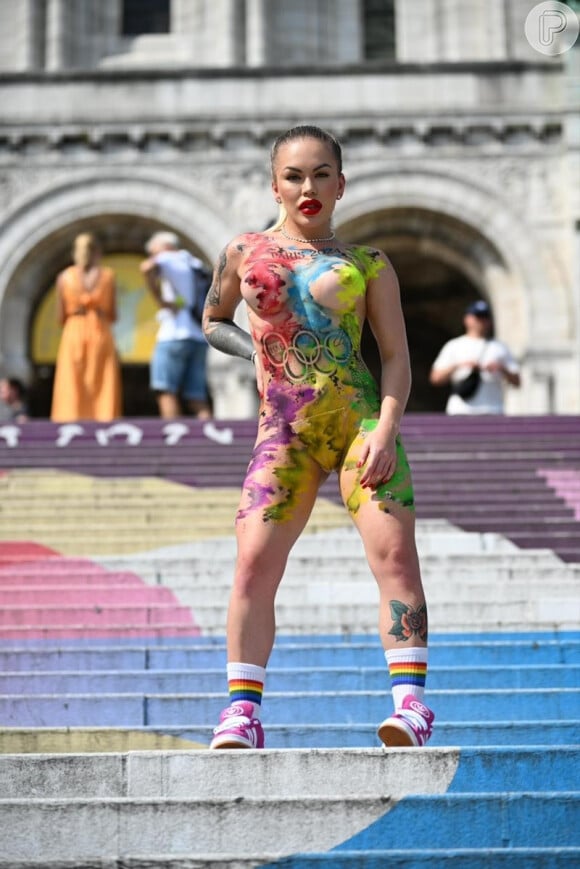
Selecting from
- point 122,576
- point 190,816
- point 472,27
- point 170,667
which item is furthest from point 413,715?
point 472,27

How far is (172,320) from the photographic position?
14.6 m

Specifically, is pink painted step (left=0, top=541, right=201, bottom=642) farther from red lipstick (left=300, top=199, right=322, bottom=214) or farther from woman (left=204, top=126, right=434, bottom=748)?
red lipstick (left=300, top=199, right=322, bottom=214)

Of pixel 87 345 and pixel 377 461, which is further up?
pixel 87 345

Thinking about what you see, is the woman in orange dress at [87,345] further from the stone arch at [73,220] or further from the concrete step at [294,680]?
the concrete step at [294,680]

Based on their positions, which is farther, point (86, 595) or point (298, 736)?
point (86, 595)

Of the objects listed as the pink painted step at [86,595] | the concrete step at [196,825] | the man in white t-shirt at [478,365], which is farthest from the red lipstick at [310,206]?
the man in white t-shirt at [478,365]

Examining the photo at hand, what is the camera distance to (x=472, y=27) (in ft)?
79.5

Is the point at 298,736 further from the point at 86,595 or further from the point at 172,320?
the point at 172,320

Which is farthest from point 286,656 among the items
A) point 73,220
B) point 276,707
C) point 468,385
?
point 73,220

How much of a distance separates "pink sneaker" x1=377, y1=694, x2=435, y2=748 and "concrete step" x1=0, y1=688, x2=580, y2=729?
4.55 feet

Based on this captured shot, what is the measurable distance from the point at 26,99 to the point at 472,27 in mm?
7584

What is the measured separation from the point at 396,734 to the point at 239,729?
1.65 ft

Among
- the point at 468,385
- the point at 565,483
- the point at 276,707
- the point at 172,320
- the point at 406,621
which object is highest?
the point at 172,320

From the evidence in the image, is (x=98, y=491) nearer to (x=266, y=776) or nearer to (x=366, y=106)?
(x=266, y=776)
